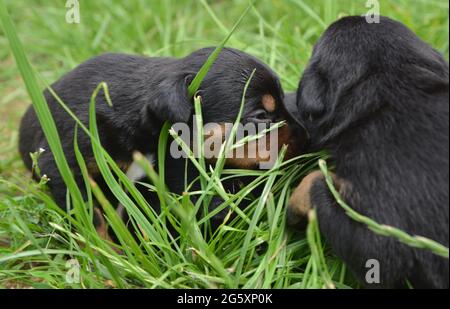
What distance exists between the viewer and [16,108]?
18.3 ft

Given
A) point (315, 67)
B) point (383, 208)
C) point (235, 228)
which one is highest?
point (315, 67)

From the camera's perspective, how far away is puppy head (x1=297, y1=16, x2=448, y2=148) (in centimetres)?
303

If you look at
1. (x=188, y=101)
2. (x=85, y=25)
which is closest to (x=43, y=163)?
(x=188, y=101)

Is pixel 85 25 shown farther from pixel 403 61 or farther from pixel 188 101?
pixel 403 61

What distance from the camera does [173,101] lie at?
3.30 m

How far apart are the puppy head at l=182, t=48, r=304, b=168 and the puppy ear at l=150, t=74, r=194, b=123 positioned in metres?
0.15

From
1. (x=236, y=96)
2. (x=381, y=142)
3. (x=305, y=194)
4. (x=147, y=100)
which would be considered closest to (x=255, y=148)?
(x=236, y=96)

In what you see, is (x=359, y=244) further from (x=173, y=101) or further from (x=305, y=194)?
(x=173, y=101)

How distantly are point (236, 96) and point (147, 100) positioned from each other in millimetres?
475

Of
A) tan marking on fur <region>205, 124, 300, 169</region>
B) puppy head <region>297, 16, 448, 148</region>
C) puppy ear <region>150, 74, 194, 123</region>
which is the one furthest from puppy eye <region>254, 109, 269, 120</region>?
puppy ear <region>150, 74, 194, 123</region>

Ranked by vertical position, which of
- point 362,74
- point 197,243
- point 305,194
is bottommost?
point 197,243

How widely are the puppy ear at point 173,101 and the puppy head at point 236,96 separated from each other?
15 centimetres
